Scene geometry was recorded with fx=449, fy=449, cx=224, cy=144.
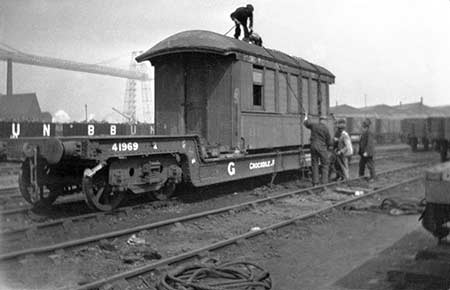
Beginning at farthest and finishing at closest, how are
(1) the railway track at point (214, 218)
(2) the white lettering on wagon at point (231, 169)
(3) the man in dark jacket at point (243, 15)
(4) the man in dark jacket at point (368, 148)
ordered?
(4) the man in dark jacket at point (368, 148) → (2) the white lettering on wagon at point (231, 169) → (3) the man in dark jacket at point (243, 15) → (1) the railway track at point (214, 218)

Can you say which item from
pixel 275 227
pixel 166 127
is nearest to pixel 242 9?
pixel 275 227

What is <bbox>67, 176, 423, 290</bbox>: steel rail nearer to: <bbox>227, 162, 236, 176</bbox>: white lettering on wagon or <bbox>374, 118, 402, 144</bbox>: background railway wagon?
<bbox>227, 162, 236, 176</bbox>: white lettering on wagon

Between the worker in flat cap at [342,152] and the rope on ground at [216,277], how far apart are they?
24.7 feet

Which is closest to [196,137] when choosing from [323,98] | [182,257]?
[182,257]

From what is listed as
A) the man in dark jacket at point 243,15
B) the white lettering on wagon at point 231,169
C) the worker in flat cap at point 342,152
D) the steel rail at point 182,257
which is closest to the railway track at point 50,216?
the white lettering on wagon at point 231,169

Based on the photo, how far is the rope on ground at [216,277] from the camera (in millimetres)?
3756

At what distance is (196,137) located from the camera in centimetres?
810

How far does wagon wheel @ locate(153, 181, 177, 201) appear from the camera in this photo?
26.7ft

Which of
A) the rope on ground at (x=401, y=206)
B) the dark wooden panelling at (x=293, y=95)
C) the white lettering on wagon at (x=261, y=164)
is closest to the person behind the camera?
the rope on ground at (x=401, y=206)

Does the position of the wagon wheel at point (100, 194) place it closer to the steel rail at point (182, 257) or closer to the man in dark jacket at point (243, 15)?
the steel rail at point (182, 257)

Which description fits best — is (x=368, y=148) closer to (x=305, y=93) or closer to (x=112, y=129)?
(x=305, y=93)

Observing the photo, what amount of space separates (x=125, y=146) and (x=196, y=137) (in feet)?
5.55

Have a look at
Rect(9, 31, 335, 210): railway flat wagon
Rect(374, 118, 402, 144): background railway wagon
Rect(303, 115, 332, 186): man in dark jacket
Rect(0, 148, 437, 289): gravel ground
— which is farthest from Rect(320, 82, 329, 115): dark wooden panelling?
Rect(374, 118, 402, 144): background railway wagon

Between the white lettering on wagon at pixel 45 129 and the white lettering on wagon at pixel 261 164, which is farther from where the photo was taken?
the white lettering on wagon at pixel 45 129
